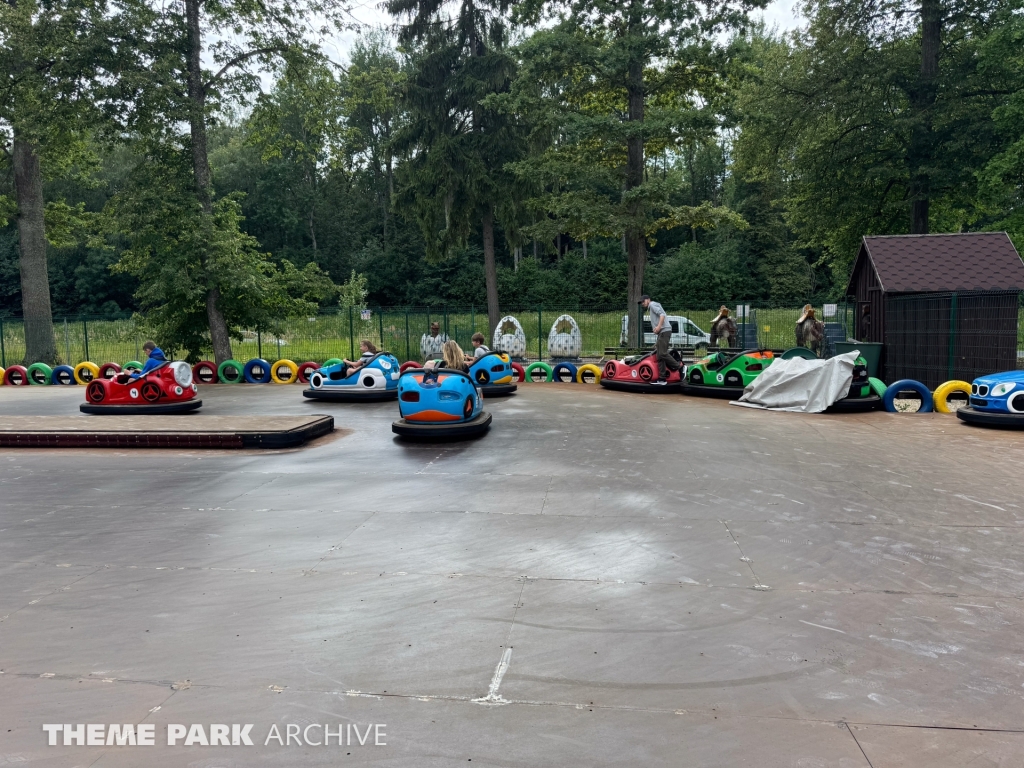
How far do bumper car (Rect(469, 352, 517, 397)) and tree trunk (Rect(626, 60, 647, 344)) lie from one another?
374 inches

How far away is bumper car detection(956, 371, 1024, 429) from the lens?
10.1 m

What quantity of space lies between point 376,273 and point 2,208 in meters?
26.6

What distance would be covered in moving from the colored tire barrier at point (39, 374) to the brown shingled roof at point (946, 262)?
20.5 metres

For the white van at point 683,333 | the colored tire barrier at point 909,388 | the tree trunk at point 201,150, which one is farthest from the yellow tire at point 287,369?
the white van at point 683,333

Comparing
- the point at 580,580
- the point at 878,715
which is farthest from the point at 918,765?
the point at 580,580

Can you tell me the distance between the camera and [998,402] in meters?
10.3

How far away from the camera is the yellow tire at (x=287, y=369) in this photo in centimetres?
1831

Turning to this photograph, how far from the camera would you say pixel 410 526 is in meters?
5.82

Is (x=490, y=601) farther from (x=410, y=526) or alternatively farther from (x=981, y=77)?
(x=981, y=77)

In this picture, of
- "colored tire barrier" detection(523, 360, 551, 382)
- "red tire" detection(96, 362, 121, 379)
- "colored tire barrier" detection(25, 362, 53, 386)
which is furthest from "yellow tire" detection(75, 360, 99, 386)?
"colored tire barrier" detection(523, 360, 551, 382)

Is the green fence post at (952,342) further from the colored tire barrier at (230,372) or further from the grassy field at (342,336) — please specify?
the colored tire barrier at (230,372)

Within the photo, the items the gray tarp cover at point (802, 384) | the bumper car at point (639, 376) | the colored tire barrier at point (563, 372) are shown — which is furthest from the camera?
the colored tire barrier at point (563, 372)

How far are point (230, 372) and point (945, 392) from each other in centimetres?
1594

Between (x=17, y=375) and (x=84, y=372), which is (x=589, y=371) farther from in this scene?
(x=17, y=375)
